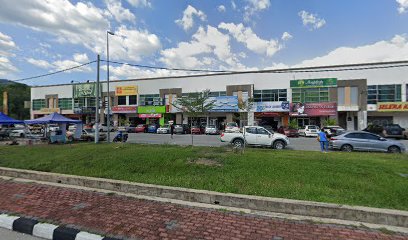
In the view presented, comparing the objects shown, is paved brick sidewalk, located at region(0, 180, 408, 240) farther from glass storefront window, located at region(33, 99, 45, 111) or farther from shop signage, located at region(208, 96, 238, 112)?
glass storefront window, located at region(33, 99, 45, 111)

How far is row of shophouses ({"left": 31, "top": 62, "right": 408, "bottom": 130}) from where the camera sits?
33844 mm

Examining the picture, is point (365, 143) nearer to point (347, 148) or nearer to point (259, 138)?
point (347, 148)

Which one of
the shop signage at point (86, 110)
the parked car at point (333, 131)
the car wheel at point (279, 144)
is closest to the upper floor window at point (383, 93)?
the parked car at point (333, 131)

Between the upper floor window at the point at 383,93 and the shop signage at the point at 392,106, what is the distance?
666 mm

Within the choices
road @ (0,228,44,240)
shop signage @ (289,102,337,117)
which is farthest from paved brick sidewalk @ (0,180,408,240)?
shop signage @ (289,102,337,117)

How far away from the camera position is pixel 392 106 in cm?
3297

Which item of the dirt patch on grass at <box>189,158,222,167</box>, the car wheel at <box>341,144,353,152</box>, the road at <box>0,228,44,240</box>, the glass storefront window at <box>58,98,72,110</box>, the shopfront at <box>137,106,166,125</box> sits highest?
the glass storefront window at <box>58,98,72,110</box>

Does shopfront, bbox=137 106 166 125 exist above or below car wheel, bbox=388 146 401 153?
above

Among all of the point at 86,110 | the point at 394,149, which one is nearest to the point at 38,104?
the point at 86,110

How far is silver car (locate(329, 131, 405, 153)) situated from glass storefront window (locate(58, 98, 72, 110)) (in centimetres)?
5246

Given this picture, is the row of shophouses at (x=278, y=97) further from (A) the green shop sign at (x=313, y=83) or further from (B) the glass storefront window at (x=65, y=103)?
(B) the glass storefront window at (x=65, y=103)

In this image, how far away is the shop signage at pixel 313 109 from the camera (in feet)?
115

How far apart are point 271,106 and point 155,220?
34.7m

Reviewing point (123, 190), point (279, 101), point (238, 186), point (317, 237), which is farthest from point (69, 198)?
point (279, 101)
